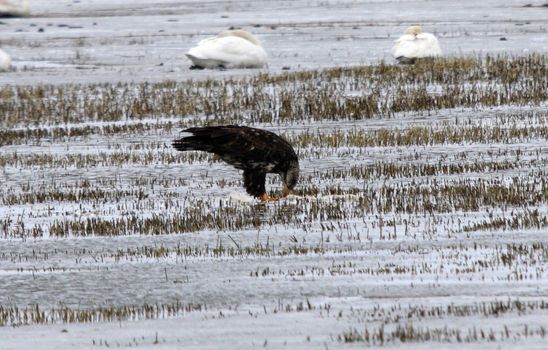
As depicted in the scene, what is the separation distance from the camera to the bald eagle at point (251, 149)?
11422 millimetres

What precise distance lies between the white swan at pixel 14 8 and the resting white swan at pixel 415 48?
2187 cm

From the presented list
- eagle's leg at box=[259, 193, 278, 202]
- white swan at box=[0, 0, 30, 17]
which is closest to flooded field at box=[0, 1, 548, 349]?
eagle's leg at box=[259, 193, 278, 202]

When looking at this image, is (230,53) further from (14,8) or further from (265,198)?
(14,8)

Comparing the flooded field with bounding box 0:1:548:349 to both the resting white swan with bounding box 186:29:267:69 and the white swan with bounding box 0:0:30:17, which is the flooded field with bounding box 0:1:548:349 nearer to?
the resting white swan with bounding box 186:29:267:69

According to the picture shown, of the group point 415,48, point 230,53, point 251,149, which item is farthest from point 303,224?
point 230,53

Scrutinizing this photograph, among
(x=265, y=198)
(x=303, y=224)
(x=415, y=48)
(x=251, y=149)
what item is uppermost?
(x=251, y=149)

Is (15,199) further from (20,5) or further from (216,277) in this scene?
(20,5)

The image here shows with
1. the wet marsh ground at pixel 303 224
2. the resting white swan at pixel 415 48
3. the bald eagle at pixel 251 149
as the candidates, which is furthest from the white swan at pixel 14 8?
the bald eagle at pixel 251 149

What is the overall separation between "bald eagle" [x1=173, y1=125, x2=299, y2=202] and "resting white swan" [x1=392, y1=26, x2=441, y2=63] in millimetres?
14693

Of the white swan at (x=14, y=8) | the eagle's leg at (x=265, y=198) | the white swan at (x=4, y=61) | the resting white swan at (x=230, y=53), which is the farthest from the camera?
the white swan at (x=14, y=8)

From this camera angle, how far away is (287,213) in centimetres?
1079

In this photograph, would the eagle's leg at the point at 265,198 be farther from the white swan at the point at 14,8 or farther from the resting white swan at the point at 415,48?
the white swan at the point at 14,8

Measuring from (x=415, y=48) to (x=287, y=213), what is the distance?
628 inches

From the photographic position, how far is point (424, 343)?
5.95 meters
